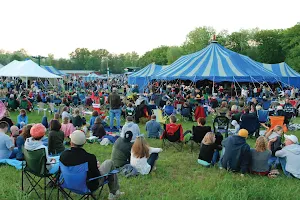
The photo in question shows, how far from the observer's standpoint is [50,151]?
5.34 meters

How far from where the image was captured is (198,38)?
195 ft

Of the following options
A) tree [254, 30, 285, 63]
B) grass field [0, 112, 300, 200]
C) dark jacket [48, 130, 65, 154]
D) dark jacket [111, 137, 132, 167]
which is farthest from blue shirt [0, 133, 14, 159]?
tree [254, 30, 285, 63]

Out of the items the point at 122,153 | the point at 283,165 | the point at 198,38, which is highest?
the point at 198,38

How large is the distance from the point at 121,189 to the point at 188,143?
10.4ft

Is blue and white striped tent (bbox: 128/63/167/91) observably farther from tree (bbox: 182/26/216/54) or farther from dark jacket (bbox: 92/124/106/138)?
tree (bbox: 182/26/216/54)

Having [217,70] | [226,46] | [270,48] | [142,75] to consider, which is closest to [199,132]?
[217,70]

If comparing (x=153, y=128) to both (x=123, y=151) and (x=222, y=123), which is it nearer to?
(x=222, y=123)

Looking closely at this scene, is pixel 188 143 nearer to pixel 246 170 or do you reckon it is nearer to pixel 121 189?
pixel 246 170

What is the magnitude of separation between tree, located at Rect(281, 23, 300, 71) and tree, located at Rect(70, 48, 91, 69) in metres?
56.5

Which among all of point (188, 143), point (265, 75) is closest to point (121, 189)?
point (188, 143)

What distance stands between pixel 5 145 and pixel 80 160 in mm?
2392

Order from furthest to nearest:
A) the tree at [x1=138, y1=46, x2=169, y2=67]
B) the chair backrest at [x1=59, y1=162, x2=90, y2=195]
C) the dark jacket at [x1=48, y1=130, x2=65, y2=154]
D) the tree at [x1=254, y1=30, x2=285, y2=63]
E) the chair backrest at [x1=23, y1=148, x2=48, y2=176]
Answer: the tree at [x1=138, y1=46, x2=169, y2=67], the tree at [x1=254, y1=30, x2=285, y2=63], the dark jacket at [x1=48, y1=130, x2=65, y2=154], the chair backrest at [x1=23, y1=148, x2=48, y2=176], the chair backrest at [x1=59, y1=162, x2=90, y2=195]

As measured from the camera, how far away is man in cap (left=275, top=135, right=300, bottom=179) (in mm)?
4898

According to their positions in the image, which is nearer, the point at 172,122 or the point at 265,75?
the point at 172,122
